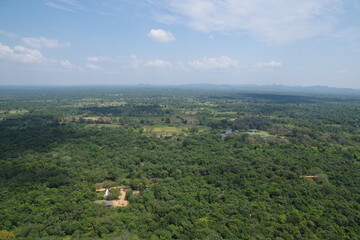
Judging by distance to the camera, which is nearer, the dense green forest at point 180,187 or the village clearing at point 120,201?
the dense green forest at point 180,187

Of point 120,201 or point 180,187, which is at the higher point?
point 180,187

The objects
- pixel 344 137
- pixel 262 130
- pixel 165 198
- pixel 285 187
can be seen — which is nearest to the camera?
pixel 165 198

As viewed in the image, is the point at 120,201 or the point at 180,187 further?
the point at 180,187

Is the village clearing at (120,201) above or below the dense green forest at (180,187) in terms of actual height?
below

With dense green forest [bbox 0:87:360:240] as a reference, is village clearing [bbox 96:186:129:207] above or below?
below

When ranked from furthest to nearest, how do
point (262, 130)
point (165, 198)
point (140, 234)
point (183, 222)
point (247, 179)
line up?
1. point (262, 130)
2. point (247, 179)
3. point (165, 198)
4. point (183, 222)
5. point (140, 234)

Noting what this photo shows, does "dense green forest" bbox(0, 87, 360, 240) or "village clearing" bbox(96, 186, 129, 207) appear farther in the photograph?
"village clearing" bbox(96, 186, 129, 207)

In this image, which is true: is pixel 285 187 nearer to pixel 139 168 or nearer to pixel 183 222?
→ pixel 183 222

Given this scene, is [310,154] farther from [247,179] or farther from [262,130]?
[262,130]

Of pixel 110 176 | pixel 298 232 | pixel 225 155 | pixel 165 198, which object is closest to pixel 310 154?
→ pixel 225 155

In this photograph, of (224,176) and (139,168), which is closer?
(224,176)
